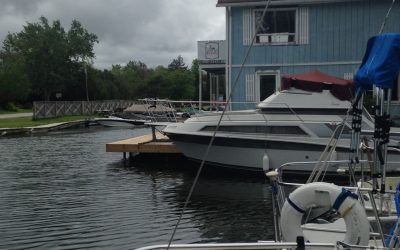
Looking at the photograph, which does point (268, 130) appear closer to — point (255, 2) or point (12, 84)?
point (255, 2)

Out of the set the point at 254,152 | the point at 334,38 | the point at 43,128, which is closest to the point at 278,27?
the point at 334,38

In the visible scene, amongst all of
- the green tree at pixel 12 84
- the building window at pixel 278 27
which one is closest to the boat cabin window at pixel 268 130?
the building window at pixel 278 27

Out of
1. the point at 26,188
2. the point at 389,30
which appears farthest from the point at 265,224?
the point at 389,30

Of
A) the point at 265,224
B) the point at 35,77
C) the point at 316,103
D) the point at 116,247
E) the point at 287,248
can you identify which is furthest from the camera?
the point at 35,77

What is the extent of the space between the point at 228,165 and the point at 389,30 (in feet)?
32.0

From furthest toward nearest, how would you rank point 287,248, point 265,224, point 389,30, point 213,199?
1. point 389,30
2. point 213,199
3. point 265,224
4. point 287,248

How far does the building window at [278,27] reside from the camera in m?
21.8

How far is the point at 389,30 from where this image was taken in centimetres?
2136

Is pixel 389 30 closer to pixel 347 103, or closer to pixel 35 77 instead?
pixel 347 103

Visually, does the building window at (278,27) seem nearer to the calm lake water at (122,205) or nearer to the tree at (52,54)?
the calm lake water at (122,205)

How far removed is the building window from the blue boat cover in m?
15.5

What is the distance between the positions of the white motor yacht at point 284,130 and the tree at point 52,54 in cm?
6160

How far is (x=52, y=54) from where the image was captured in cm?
7612

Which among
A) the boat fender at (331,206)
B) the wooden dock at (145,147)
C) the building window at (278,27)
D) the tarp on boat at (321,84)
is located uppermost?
the building window at (278,27)
